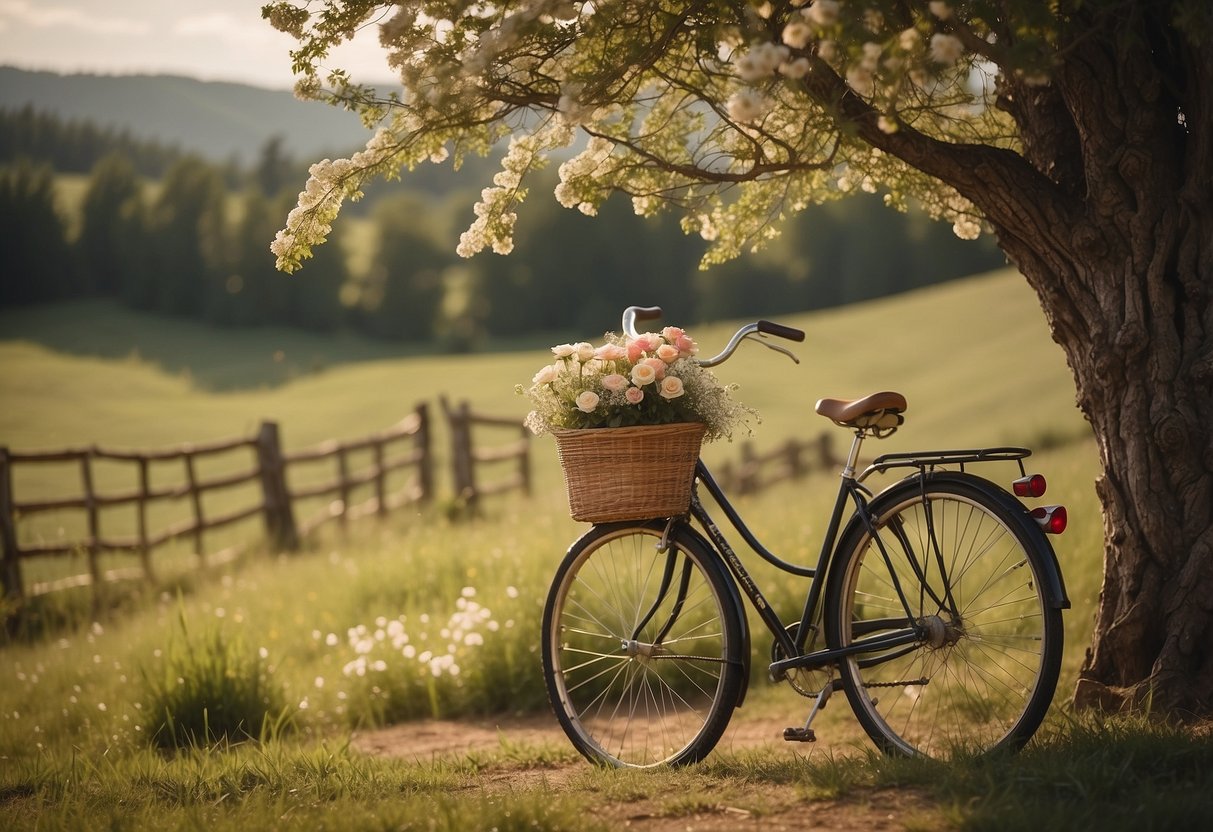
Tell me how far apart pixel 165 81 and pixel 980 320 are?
6147 centimetres

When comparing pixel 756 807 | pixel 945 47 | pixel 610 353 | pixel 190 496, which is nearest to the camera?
pixel 945 47

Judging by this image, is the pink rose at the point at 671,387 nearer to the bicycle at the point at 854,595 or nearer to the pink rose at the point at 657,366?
the pink rose at the point at 657,366

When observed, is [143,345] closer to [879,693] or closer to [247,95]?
[879,693]

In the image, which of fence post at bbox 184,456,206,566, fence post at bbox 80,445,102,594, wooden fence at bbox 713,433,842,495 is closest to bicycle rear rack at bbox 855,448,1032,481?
fence post at bbox 80,445,102,594

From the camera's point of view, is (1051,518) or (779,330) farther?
(779,330)

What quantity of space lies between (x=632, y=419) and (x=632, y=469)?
0.16 metres

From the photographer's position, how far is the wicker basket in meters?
3.45

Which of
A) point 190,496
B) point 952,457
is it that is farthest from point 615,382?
point 190,496

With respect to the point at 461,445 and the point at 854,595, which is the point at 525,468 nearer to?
the point at 461,445

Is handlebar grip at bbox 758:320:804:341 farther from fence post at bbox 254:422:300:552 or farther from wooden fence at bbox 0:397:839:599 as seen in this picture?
fence post at bbox 254:422:300:552

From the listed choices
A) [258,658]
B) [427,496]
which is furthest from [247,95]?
[258,658]

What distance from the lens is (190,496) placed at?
418 inches

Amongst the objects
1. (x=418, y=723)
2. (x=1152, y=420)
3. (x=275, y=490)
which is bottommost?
(x=418, y=723)

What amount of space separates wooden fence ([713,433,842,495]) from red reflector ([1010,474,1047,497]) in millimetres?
11584
